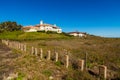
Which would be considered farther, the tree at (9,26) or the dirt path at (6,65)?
the tree at (9,26)

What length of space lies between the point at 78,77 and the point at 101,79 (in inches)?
46.5

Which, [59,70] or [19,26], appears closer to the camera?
[59,70]

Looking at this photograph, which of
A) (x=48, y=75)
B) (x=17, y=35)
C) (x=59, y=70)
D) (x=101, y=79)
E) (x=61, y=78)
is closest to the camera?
(x=101, y=79)

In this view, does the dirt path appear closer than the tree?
Yes

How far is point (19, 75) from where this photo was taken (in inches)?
487

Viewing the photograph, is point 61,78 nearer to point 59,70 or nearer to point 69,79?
point 69,79

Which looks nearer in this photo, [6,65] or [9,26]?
[6,65]

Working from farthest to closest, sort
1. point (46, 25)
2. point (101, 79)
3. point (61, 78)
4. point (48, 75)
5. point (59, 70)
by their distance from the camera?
point (46, 25) → point (59, 70) → point (48, 75) → point (61, 78) → point (101, 79)

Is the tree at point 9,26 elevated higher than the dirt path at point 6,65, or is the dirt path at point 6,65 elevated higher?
the tree at point 9,26

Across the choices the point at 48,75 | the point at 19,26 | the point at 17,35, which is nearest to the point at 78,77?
the point at 48,75

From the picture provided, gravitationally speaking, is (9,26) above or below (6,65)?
above

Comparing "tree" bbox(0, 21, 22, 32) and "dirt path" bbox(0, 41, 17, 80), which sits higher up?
"tree" bbox(0, 21, 22, 32)

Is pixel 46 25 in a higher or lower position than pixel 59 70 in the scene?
higher

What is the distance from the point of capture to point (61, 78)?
11.7 meters
